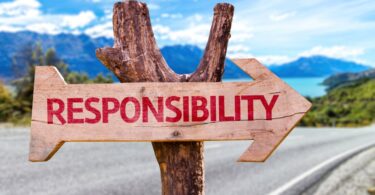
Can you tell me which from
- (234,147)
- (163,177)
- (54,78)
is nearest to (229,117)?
(163,177)

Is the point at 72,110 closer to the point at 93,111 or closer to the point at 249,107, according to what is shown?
the point at 93,111

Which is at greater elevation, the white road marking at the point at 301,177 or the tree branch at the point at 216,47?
the tree branch at the point at 216,47

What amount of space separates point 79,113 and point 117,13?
65 centimetres

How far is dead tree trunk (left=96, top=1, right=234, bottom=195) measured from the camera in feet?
9.28

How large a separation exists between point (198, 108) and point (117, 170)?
5.40 meters

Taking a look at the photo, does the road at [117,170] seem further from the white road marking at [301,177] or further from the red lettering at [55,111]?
the red lettering at [55,111]

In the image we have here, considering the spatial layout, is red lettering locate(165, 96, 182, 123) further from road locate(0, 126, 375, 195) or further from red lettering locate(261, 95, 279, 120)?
road locate(0, 126, 375, 195)

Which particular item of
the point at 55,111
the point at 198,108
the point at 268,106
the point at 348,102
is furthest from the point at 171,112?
the point at 348,102

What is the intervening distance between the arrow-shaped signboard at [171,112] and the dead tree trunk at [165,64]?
10cm

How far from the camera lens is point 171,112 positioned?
9.22ft

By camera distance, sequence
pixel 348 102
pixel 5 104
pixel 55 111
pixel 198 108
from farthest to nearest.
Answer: pixel 348 102, pixel 5 104, pixel 55 111, pixel 198 108

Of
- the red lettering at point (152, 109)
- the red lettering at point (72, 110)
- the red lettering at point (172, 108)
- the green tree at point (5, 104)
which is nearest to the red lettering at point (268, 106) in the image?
the red lettering at point (172, 108)

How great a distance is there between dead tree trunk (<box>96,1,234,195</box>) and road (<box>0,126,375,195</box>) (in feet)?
12.2

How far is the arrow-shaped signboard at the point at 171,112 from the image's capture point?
2807 millimetres
